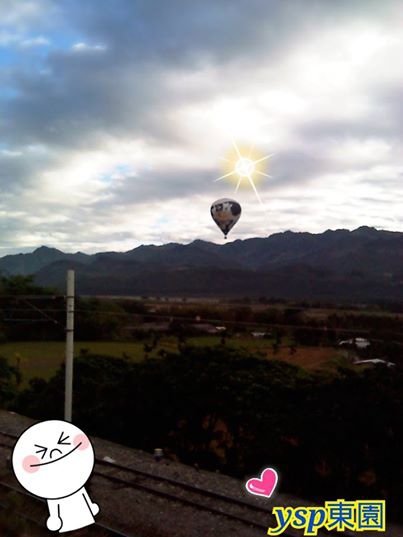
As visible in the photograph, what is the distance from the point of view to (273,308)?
19375mm

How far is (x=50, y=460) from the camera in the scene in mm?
7680

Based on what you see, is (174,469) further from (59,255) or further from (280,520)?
(59,255)

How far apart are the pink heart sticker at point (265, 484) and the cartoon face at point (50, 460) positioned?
167 inches

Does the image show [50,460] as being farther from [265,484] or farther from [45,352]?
[45,352]

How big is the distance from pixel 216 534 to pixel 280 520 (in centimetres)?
124

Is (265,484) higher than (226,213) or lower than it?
lower

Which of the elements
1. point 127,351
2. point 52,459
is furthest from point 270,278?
point 52,459

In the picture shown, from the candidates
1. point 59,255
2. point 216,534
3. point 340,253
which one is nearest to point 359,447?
point 216,534

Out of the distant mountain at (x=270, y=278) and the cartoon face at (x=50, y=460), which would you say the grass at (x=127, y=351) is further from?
the cartoon face at (x=50, y=460)

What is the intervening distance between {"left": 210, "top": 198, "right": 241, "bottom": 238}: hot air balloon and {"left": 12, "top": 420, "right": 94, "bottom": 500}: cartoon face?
10987 mm

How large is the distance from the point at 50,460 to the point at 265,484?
488 centimetres

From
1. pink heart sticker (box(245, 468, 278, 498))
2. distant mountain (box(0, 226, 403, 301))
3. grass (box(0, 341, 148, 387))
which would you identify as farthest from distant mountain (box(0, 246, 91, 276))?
pink heart sticker (box(245, 468, 278, 498))

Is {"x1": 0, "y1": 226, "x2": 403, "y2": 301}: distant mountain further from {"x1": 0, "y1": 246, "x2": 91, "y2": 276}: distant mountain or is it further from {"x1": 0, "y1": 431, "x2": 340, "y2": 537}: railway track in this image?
{"x1": 0, "y1": 246, "x2": 91, "y2": 276}: distant mountain

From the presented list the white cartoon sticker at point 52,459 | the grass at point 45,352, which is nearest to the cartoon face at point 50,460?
the white cartoon sticker at point 52,459
